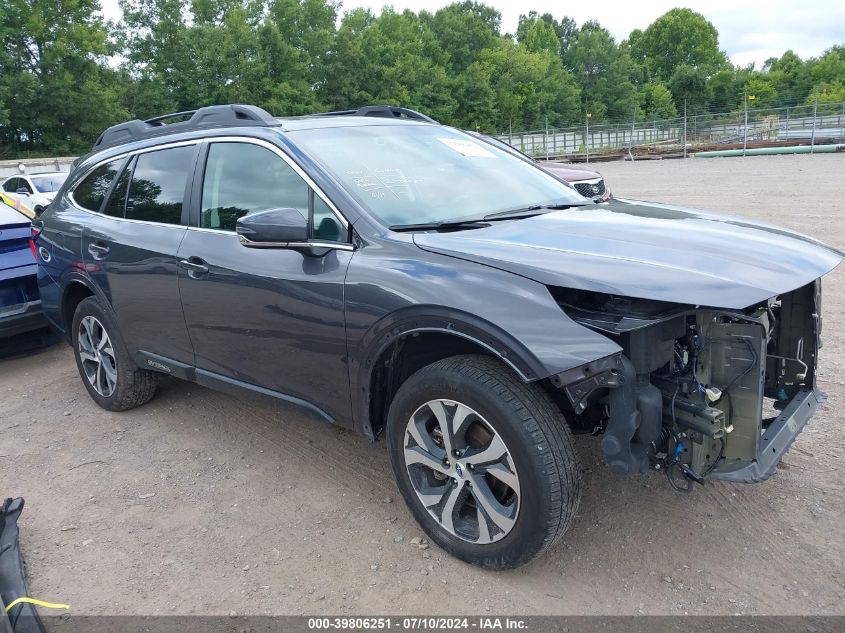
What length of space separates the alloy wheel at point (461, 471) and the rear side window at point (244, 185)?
1155mm

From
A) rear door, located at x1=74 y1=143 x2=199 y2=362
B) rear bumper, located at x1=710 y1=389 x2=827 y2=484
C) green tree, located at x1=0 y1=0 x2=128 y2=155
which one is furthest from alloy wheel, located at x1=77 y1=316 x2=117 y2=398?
green tree, located at x1=0 y1=0 x2=128 y2=155

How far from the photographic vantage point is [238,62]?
45875 mm

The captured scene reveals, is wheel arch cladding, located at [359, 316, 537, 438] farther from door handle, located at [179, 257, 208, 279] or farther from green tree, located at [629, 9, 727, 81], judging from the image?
green tree, located at [629, 9, 727, 81]

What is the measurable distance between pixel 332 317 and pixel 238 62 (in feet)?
156

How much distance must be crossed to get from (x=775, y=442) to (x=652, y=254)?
0.91 meters

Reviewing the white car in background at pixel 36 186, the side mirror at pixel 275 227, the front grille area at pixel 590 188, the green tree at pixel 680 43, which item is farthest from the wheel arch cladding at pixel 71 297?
the green tree at pixel 680 43

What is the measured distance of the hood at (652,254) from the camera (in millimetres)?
2412

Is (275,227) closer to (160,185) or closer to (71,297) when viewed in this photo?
(160,185)

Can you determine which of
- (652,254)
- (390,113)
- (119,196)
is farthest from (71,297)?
(652,254)

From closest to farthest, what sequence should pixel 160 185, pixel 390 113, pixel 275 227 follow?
pixel 275 227
pixel 160 185
pixel 390 113

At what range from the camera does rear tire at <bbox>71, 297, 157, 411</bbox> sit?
4.53 metres

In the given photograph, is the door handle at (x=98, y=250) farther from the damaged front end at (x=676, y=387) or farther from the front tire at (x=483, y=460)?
the damaged front end at (x=676, y=387)

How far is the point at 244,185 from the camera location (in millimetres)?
3594

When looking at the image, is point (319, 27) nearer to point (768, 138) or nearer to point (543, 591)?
point (768, 138)
